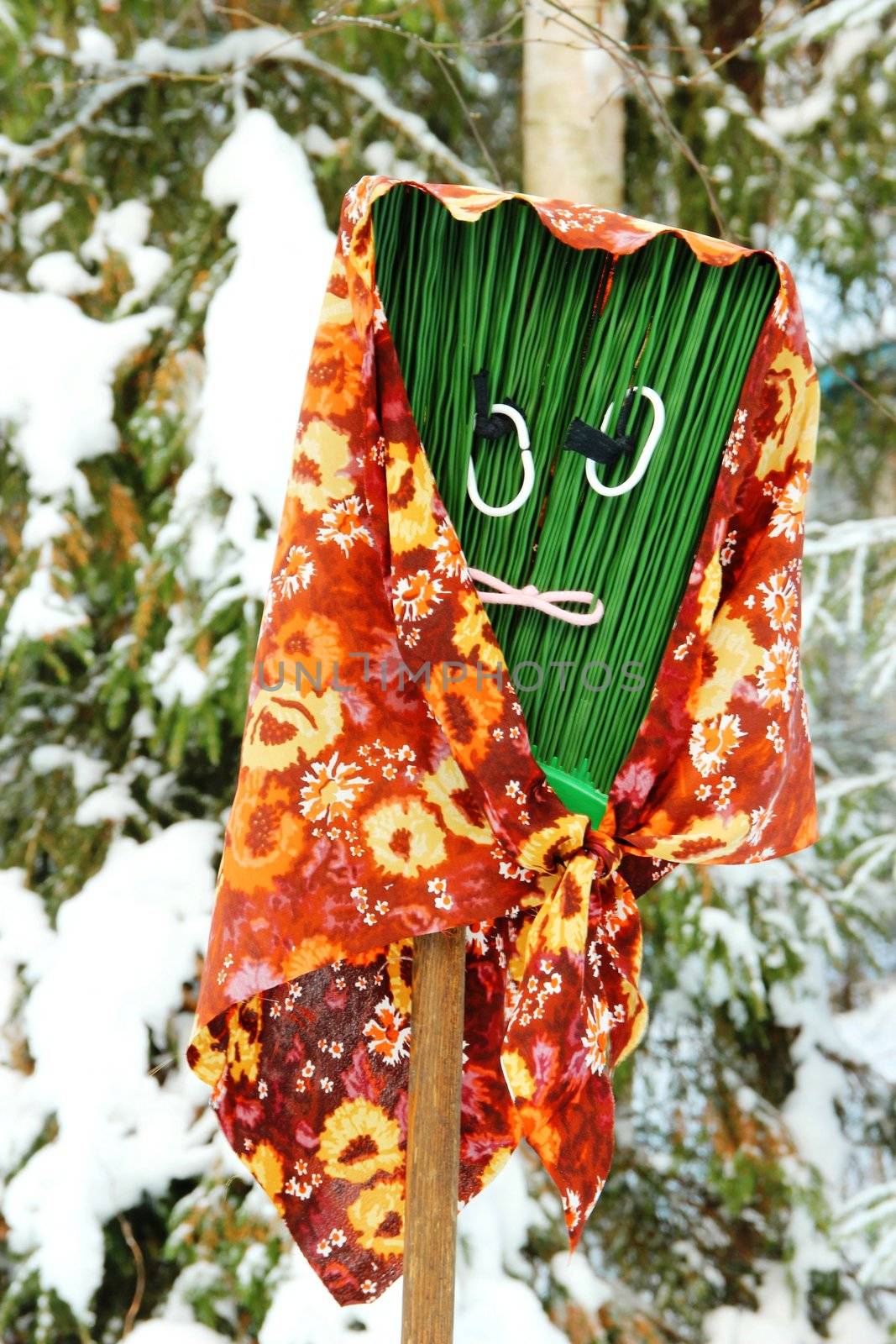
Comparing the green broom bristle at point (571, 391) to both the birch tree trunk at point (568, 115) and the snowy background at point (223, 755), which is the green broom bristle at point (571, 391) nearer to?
the snowy background at point (223, 755)

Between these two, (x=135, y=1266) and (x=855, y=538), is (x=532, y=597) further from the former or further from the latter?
(x=135, y=1266)

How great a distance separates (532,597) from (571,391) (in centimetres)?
13

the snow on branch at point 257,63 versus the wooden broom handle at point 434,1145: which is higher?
the snow on branch at point 257,63

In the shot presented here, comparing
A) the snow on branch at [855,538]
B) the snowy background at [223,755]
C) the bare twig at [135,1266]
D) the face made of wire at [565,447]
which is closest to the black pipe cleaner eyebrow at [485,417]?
the face made of wire at [565,447]

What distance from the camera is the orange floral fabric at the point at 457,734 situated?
639 mm

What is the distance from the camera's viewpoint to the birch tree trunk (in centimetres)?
133

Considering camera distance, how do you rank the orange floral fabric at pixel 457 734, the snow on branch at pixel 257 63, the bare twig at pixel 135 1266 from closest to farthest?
the orange floral fabric at pixel 457 734 < the bare twig at pixel 135 1266 < the snow on branch at pixel 257 63

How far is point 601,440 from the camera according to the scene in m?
0.65

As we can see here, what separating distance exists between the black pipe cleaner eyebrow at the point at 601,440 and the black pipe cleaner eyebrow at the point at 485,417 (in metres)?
0.04

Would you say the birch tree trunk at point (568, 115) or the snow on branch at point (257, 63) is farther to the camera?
the snow on branch at point (257, 63)

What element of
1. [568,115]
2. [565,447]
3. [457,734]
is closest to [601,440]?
[565,447]

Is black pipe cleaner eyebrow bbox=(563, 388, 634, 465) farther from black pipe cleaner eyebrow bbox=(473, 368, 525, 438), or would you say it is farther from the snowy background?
the snowy background

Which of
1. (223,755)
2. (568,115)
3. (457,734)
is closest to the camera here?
(457,734)

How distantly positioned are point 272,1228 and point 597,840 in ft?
2.98
